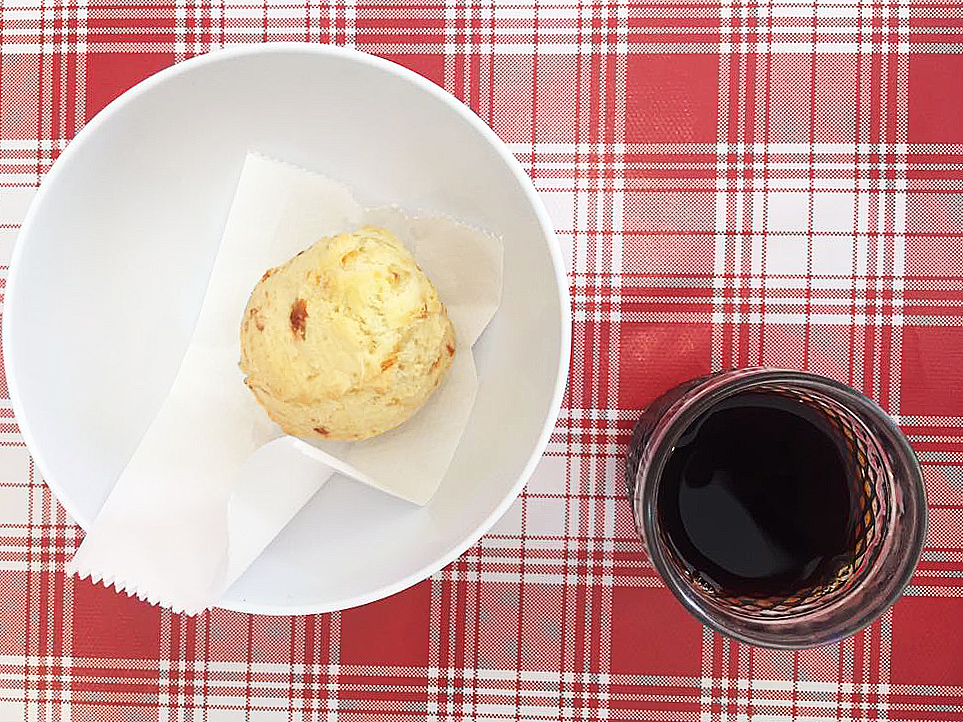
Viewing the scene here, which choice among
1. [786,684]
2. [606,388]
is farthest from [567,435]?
[786,684]

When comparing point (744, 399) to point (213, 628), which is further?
point (213, 628)

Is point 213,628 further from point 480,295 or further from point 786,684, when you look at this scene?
point 786,684

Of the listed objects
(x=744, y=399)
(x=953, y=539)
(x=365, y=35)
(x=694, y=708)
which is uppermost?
(x=365, y=35)

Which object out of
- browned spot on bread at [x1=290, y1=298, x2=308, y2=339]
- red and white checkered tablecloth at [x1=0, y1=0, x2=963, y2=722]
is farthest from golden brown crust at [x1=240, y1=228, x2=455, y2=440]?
red and white checkered tablecloth at [x1=0, y1=0, x2=963, y2=722]

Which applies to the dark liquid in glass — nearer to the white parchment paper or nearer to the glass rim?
the glass rim

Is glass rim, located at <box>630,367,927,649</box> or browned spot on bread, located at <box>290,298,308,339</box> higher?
browned spot on bread, located at <box>290,298,308,339</box>

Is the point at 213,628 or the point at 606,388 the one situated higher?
the point at 606,388
